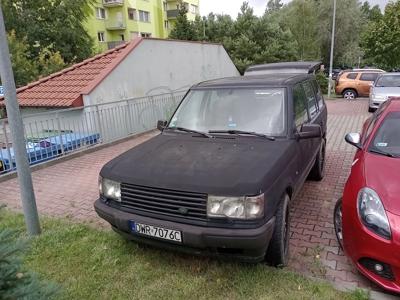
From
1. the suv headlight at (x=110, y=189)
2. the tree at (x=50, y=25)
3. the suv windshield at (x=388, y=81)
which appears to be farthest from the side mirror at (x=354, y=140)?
the tree at (x=50, y=25)

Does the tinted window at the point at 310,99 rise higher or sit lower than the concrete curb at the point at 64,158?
higher

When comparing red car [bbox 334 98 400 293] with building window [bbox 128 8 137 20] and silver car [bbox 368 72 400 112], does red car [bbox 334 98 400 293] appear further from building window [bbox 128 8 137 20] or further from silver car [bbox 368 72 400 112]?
building window [bbox 128 8 137 20]

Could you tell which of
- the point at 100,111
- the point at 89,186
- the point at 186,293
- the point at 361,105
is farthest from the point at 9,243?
the point at 361,105

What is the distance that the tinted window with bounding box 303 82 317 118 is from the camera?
523 centimetres

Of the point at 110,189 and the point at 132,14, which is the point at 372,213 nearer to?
the point at 110,189

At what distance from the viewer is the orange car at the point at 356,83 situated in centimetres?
1959

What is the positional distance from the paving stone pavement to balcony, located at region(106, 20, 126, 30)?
32.6 meters

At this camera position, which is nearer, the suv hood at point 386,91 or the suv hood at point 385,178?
the suv hood at point 385,178

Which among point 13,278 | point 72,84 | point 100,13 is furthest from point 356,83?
point 100,13

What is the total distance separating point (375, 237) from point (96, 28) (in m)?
40.6

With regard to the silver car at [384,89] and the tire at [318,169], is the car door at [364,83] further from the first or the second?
the tire at [318,169]

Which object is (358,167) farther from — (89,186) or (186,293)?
(89,186)

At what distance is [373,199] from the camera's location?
300 centimetres

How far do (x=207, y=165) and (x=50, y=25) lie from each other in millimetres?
26950
